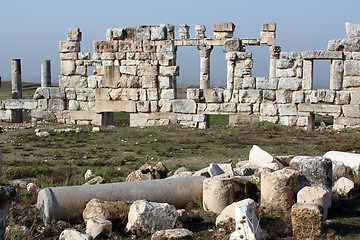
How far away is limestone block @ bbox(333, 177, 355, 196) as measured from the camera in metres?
7.27

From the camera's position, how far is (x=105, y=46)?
680 inches

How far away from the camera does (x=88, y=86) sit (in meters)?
17.5

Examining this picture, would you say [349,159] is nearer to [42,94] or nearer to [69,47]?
[69,47]

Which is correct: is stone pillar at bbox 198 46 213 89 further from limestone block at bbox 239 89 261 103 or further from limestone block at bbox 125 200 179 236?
limestone block at bbox 125 200 179 236

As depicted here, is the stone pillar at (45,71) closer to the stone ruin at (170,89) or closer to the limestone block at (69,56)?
the stone ruin at (170,89)

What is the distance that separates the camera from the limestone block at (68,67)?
17.8m

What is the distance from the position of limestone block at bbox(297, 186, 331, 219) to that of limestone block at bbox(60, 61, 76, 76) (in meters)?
13.2

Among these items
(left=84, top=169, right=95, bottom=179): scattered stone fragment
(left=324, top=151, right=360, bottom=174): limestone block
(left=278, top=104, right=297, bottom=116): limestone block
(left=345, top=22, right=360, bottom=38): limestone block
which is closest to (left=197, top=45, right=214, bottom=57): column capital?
(left=278, top=104, right=297, bottom=116): limestone block

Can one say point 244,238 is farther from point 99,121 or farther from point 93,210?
point 99,121

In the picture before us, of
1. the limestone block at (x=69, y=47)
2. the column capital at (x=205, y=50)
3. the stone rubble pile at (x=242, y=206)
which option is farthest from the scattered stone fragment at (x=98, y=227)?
the column capital at (x=205, y=50)

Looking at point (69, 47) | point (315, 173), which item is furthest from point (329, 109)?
point (69, 47)

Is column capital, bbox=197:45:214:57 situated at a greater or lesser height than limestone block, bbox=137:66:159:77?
greater

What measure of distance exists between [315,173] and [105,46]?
11919 mm

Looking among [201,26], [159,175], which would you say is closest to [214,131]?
[159,175]
